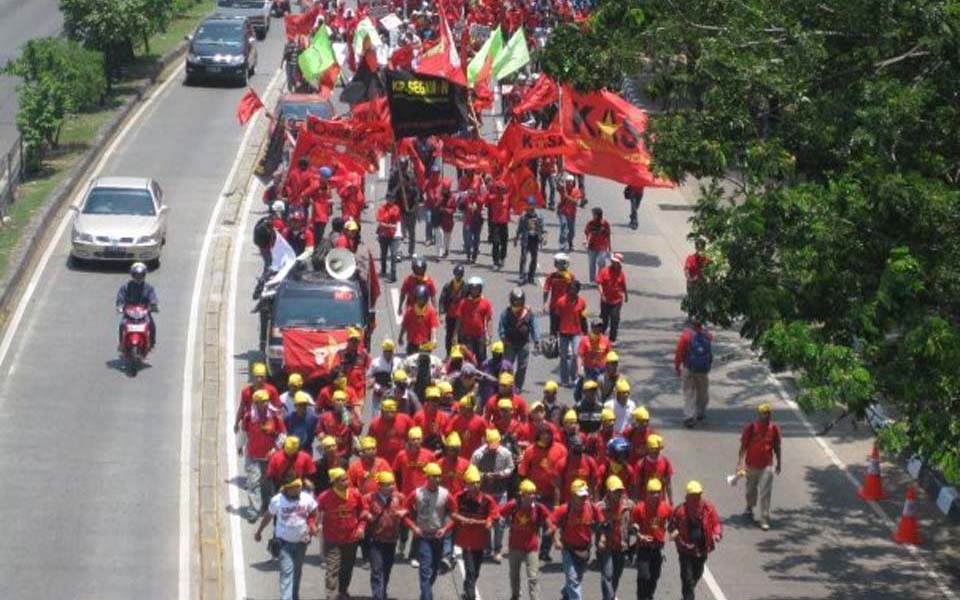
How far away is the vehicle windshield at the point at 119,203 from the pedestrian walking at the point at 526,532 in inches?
639

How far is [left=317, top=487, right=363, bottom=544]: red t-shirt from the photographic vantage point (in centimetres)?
2005

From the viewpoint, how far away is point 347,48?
48.7 meters

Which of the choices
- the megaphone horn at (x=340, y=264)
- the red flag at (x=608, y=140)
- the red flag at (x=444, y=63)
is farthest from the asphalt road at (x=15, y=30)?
the megaphone horn at (x=340, y=264)

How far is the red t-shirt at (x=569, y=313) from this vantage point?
2823 cm

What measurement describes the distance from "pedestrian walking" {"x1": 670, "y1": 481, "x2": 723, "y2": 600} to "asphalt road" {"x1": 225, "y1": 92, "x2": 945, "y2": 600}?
3.90ft

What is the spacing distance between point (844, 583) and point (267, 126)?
90.1 feet

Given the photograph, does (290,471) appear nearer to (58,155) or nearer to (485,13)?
(58,155)

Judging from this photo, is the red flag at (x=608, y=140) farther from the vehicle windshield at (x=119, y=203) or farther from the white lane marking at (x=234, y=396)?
the vehicle windshield at (x=119, y=203)

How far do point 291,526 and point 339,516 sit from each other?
18.0 inches

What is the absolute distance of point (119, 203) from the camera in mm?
35562

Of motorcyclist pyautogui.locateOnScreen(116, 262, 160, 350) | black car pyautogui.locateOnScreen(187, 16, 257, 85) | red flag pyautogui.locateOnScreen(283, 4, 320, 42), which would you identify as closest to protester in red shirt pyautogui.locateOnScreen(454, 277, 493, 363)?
motorcyclist pyautogui.locateOnScreen(116, 262, 160, 350)

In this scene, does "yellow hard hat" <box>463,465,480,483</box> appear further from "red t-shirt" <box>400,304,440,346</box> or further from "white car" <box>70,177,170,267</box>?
"white car" <box>70,177,170,267</box>

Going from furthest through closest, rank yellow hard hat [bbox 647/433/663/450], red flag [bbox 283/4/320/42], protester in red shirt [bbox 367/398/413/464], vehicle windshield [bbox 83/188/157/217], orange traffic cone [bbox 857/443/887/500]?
red flag [bbox 283/4/320/42] < vehicle windshield [bbox 83/188/157/217] < orange traffic cone [bbox 857/443/887/500] < protester in red shirt [bbox 367/398/413/464] < yellow hard hat [bbox 647/433/663/450]

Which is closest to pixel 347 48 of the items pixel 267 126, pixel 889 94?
pixel 267 126
